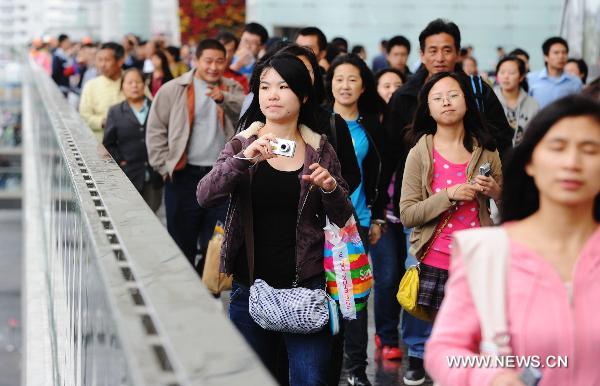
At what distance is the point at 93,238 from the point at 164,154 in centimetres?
449

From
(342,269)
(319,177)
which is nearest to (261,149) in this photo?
(319,177)

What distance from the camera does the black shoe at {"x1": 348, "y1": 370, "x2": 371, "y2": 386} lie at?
6.75m

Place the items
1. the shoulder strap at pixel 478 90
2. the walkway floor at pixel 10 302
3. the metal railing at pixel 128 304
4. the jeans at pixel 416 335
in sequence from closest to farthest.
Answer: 1. the metal railing at pixel 128 304
2. the shoulder strap at pixel 478 90
3. the jeans at pixel 416 335
4. the walkway floor at pixel 10 302

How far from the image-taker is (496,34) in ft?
78.5

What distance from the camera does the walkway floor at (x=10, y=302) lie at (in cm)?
2577

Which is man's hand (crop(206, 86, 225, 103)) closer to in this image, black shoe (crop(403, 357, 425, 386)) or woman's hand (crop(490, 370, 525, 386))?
black shoe (crop(403, 357, 425, 386))

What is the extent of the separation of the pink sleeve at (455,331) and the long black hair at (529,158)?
36 cm

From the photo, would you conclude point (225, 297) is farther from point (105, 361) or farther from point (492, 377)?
point (492, 377)

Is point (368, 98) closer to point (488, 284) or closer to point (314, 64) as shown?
point (314, 64)

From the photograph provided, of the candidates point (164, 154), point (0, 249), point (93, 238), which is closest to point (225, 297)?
point (164, 154)

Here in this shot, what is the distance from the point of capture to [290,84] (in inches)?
196

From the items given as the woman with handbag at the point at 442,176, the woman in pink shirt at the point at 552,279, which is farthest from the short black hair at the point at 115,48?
the woman in pink shirt at the point at 552,279

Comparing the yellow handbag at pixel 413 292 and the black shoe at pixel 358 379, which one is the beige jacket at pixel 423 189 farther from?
the black shoe at pixel 358 379

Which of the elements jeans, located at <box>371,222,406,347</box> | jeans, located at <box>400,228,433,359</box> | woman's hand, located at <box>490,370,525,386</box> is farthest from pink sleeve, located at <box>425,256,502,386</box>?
jeans, located at <box>371,222,406,347</box>
